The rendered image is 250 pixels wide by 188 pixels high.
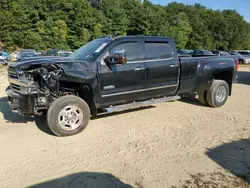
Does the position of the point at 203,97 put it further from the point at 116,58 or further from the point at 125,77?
the point at 116,58

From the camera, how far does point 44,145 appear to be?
15.7 feet

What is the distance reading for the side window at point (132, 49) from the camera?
19.2ft

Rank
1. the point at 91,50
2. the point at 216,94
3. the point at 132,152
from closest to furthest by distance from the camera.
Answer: the point at 132,152
the point at 91,50
the point at 216,94

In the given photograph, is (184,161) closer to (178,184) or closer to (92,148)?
(178,184)

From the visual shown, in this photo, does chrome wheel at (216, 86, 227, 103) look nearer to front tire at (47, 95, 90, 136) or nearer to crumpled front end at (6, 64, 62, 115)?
front tire at (47, 95, 90, 136)

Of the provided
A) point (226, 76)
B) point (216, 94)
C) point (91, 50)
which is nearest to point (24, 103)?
point (91, 50)

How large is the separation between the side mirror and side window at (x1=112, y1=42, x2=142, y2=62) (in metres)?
0.41

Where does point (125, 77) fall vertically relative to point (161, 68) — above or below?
below

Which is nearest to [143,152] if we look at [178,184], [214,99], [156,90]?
[178,184]

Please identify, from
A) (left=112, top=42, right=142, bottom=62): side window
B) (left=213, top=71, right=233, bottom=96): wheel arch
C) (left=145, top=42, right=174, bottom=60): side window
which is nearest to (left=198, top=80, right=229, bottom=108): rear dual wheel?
(left=213, top=71, right=233, bottom=96): wheel arch

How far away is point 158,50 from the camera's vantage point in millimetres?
6406

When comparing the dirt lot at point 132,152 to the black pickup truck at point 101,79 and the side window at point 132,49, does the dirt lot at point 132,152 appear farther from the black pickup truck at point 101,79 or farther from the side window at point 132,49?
the side window at point 132,49

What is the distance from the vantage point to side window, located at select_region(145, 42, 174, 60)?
245 inches

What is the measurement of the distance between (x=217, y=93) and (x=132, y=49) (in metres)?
3.14
